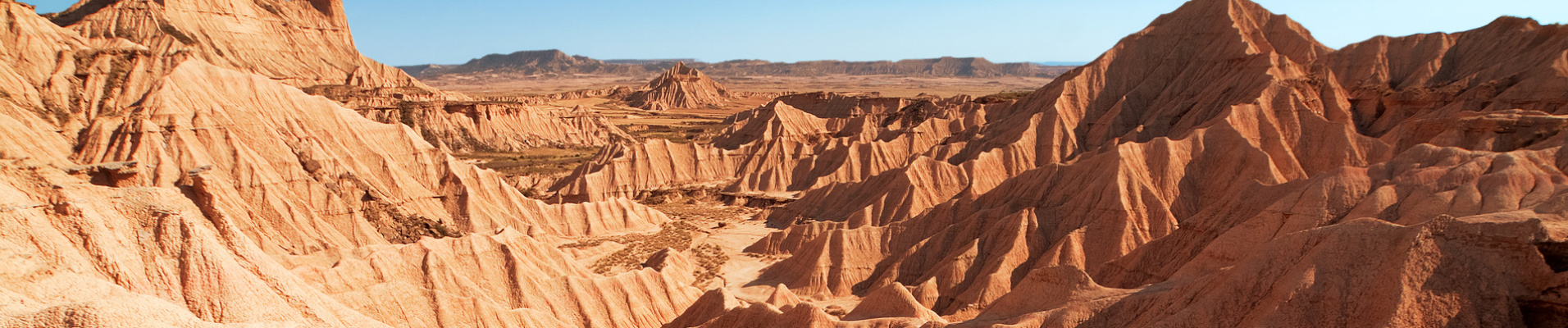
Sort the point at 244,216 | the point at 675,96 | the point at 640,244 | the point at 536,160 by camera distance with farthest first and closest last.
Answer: the point at 675,96 → the point at 536,160 → the point at 640,244 → the point at 244,216

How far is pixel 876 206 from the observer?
5250 centimetres

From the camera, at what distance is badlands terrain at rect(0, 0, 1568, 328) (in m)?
17.2

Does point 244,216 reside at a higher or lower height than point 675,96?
higher

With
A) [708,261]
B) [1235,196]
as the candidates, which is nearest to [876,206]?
[708,261]

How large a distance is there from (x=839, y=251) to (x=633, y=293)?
1216 centimetres

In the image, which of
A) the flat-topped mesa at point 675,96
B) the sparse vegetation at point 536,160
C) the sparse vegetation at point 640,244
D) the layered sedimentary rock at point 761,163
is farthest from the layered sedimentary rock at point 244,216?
the flat-topped mesa at point 675,96

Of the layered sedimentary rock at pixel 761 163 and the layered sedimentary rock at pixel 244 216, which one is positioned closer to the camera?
the layered sedimentary rock at pixel 244 216

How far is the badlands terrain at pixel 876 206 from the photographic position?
56.4ft

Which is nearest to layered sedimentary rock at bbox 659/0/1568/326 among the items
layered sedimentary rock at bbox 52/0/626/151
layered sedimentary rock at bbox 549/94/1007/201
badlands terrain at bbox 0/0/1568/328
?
badlands terrain at bbox 0/0/1568/328

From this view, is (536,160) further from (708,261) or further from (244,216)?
(244,216)

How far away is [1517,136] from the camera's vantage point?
3516cm

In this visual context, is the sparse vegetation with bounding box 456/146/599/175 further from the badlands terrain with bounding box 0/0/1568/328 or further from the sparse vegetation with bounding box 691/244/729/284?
the sparse vegetation with bounding box 691/244/729/284

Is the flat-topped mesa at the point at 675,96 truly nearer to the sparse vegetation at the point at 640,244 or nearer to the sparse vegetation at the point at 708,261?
the sparse vegetation at the point at 640,244

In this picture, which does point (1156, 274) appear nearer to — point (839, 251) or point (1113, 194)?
point (1113, 194)
